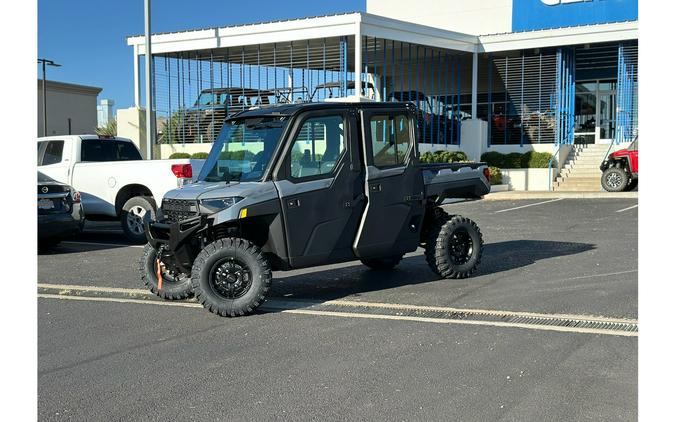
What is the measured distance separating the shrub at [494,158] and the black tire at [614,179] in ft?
16.2

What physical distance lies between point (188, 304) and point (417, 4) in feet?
96.9

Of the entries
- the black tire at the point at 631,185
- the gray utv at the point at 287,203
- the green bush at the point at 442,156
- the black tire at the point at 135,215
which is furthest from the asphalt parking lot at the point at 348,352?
the green bush at the point at 442,156

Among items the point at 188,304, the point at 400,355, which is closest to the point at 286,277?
the point at 188,304

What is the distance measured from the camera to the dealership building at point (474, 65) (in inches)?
1018

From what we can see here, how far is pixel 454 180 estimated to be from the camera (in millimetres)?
8945

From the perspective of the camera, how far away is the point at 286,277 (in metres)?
9.45

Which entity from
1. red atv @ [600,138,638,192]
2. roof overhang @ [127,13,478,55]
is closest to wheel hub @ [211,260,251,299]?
red atv @ [600,138,638,192]

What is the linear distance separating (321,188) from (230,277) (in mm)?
1374

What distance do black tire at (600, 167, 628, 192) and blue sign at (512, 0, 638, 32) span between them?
943cm

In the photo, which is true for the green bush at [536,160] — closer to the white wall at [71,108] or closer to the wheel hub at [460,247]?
the wheel hub at [460,247]

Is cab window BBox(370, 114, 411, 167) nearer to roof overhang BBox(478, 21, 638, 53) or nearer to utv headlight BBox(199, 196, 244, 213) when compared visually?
utv headlight BBox(199, 196, 244, 213)

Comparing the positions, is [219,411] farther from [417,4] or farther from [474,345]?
[417,4]

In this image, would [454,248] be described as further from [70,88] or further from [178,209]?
[70,88]
